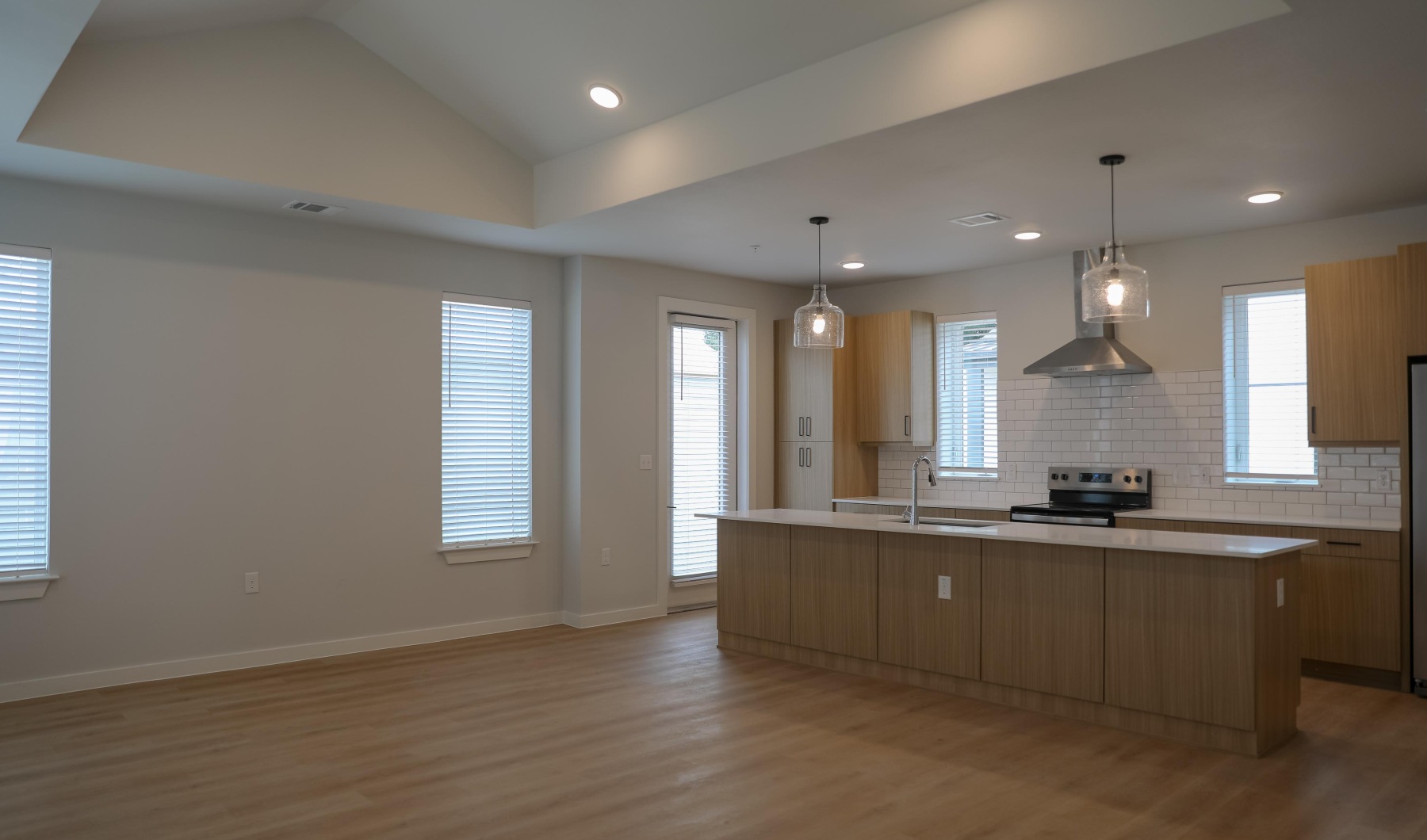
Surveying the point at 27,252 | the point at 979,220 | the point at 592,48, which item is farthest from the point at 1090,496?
the point at 27,252

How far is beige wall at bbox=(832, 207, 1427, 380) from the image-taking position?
5.60 meters

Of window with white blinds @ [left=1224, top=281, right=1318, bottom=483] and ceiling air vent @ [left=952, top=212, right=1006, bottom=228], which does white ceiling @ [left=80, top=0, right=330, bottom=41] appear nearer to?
ceiling air vent @ [left=952, top=212, right=1006, bottom=228]

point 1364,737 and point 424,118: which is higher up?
point 424,118

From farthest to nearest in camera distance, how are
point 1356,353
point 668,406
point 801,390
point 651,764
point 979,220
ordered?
point 801,390 < point 668,406 < point 979,220 < point 1356,353 < point 651,764

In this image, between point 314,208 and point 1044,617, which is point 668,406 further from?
point 1044,617

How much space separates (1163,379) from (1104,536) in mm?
2421

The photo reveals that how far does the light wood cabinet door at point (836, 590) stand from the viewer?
5.25 meters

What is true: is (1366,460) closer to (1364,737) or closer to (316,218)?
→ (1364,737)

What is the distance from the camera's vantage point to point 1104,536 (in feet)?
14.4

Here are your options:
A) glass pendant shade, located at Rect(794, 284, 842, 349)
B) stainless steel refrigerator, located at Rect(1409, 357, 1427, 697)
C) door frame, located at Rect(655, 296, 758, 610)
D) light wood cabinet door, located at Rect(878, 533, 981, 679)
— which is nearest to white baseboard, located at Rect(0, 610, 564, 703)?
door frame, located at Rect(655, 296, 758, 610)

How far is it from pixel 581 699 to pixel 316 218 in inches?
131

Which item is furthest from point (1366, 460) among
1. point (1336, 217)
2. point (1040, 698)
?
point (1040, 698)

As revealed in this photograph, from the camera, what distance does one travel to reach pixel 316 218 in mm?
5789

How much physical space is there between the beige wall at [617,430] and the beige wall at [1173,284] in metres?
2.22
